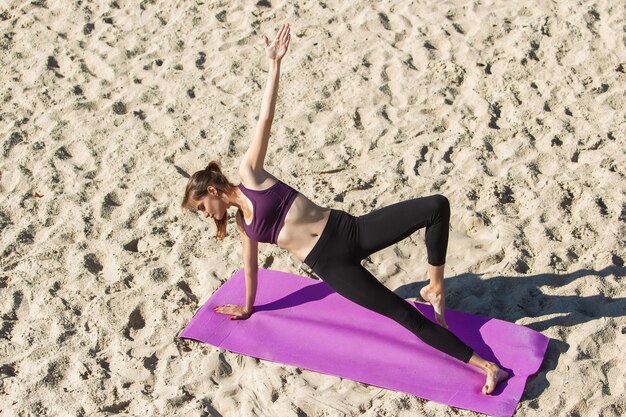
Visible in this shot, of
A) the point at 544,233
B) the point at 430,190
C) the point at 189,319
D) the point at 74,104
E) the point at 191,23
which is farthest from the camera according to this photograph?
the point at 191,23

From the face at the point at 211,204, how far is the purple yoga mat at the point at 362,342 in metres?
0.72

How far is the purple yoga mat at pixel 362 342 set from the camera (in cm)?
446

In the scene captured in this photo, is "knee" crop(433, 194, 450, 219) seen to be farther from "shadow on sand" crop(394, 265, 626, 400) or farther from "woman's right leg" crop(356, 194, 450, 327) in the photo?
"shadow on sand" crop(394, 265, 626, 400)

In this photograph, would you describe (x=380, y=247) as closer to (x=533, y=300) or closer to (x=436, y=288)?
(x=436, y=288)

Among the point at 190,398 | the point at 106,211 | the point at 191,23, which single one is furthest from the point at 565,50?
the point at 190,398

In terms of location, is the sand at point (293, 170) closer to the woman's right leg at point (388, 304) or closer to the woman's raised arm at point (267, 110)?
the woman's right leg at point (388, 304)

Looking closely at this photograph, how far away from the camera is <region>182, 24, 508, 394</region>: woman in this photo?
4.45 meters

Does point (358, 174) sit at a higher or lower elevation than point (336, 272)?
lower

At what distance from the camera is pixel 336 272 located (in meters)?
4.47

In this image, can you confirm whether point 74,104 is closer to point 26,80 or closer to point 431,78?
point 26,80

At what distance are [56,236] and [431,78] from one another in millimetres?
2985

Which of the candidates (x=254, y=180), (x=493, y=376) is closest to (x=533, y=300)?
(x=493, y=376)

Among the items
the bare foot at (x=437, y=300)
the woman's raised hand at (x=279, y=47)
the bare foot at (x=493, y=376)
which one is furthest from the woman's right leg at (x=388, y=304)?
the woman's raised hand at (x=279, y=47)

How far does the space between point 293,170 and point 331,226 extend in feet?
5.66
